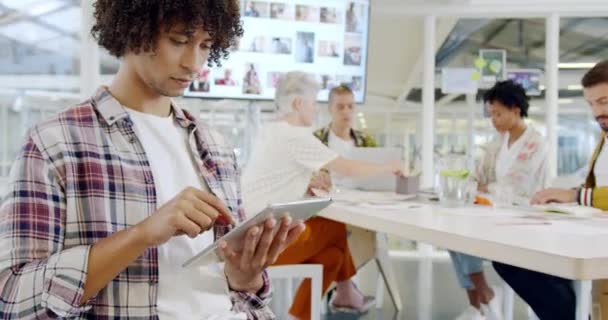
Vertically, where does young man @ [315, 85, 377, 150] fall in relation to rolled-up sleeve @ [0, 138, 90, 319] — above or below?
above

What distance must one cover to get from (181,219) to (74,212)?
7.7 inches

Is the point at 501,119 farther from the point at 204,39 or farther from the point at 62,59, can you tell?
the point at 62,59

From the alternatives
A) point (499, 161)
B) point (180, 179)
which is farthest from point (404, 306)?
point (180, 179)

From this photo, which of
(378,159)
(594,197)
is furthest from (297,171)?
(594,197)

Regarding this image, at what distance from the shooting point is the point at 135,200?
3.06 feet

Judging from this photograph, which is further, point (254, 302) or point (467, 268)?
point (467, 268)

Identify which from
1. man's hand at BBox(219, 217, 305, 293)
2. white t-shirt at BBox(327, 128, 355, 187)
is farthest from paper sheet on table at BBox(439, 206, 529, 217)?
white t-shirt at BBox(327, 128, 355, 187)

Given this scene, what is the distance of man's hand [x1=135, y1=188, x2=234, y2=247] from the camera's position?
0.80 metres

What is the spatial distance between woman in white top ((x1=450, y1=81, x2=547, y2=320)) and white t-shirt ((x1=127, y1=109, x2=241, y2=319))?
201 centimetres

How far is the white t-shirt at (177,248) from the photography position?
98cm

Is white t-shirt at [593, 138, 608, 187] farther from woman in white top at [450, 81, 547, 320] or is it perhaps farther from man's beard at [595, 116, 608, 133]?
woman in white top at [450, 81, 547, 320]

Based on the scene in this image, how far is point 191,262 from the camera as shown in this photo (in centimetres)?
86

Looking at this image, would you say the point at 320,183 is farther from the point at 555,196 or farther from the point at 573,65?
the point at 573,65

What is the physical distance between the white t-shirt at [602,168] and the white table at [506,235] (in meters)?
0.54
